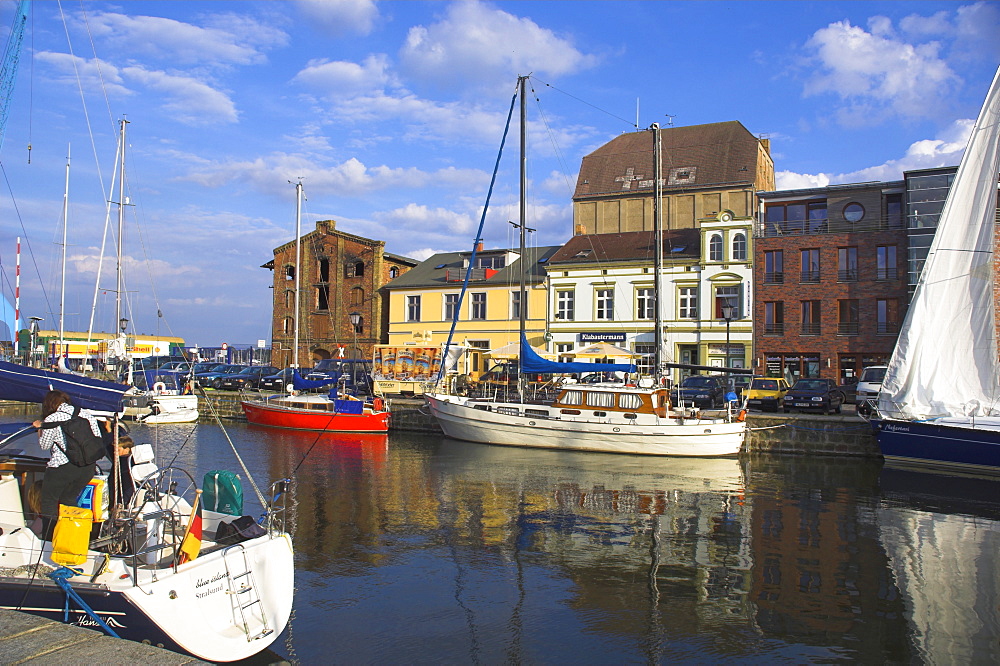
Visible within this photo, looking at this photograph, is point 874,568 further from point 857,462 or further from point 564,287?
point 564,287

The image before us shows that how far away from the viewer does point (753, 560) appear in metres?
14.6

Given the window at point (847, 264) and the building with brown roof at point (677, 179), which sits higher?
the building with brown roof at point (677, 179)

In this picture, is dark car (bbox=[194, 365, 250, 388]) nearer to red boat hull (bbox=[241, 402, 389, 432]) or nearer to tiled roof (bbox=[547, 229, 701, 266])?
red boat hull (bbox=[241, 402, 389, 432])

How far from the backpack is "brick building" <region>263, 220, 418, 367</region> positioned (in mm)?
49264

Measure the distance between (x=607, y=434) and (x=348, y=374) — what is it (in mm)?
22841

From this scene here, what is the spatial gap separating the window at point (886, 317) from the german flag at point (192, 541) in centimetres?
4206

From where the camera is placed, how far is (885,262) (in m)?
42.9

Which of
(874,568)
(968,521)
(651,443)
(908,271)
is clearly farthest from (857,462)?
(908,271)

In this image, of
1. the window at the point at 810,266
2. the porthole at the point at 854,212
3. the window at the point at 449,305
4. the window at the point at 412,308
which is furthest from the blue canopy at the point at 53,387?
the window at the point at 412,308

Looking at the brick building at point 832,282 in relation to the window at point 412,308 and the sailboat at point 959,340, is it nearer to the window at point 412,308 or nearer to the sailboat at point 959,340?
the sailboat at point 959,340

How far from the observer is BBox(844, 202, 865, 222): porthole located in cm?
4538

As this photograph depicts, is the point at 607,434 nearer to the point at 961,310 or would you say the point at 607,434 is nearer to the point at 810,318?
the point at 961,310

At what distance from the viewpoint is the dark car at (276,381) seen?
44.5 meters

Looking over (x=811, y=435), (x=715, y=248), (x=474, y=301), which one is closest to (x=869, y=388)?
(x=811, y=435)
